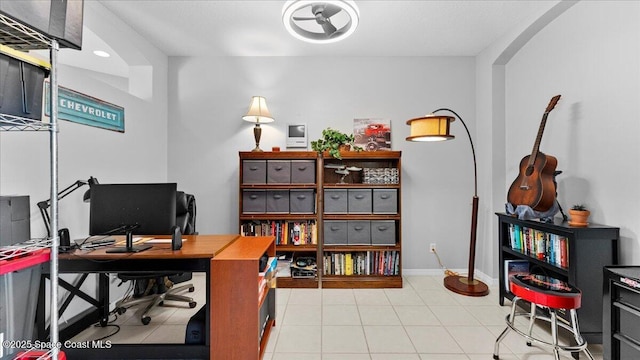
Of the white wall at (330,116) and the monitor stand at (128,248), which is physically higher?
the white wall at (330,116)

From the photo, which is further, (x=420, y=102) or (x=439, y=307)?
(x=420, y=102)

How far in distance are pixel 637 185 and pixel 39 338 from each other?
3.94 metres

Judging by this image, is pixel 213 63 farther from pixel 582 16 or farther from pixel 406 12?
pixel 582 16

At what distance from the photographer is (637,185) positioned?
1.83 m

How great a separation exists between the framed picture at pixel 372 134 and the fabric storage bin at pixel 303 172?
734 millimetres

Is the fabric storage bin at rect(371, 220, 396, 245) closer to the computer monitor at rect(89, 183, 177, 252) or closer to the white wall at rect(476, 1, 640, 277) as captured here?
the white wall at rect(476, 1, 640, 277)

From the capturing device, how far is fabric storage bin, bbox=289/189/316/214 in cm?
307

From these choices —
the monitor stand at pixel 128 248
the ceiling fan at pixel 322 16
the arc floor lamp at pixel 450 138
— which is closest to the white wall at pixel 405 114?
the arc floor lamp at pixel 450 138

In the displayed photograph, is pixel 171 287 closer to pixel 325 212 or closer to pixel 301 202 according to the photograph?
pixel 301 202

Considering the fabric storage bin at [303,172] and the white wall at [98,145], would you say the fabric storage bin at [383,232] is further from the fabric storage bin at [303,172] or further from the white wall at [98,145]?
the white wall at [98,145]

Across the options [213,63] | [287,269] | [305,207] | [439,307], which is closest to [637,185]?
[439,307]

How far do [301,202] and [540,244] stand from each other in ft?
7.41

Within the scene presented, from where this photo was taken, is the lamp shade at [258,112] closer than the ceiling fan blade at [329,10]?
No

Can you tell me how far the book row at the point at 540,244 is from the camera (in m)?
2.01
